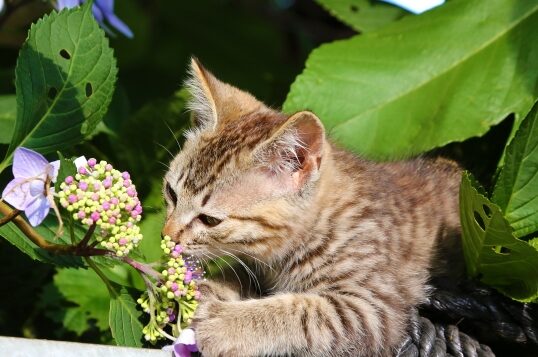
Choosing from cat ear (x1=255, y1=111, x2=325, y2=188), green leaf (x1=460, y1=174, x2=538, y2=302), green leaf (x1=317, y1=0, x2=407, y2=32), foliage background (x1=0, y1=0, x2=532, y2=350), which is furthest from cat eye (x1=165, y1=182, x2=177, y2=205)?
green leaf (x1=317, y1=0, x2=407, y2=32)

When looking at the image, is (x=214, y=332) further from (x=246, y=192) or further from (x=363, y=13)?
(x=363, y=13)

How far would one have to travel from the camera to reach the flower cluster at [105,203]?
1408 mm

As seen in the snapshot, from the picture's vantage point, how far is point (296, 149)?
1857mm

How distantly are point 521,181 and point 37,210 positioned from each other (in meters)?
0.92

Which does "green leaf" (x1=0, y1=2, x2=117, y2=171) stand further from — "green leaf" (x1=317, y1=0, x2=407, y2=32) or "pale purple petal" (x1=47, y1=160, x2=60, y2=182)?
"green leaf" (x1=317, y1=0, x2=407, y2=32)

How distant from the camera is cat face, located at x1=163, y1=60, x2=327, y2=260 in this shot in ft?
6.13

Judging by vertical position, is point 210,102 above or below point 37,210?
above

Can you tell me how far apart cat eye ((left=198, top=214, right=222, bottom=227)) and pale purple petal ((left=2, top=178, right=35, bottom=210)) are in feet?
1.65

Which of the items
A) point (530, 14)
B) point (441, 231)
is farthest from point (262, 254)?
point (530, 14)

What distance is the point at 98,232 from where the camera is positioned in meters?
1.53

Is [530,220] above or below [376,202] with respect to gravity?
above

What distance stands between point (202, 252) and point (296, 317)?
0.26 m

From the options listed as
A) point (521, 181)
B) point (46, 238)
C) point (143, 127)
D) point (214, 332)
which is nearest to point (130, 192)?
point (46, 238)

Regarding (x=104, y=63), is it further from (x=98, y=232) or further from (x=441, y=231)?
(x=441, y=231)
